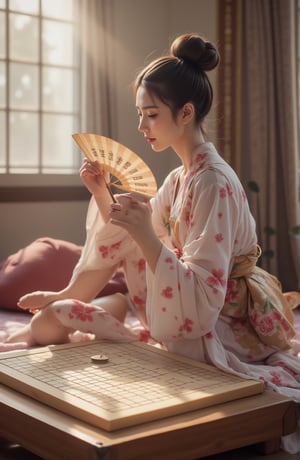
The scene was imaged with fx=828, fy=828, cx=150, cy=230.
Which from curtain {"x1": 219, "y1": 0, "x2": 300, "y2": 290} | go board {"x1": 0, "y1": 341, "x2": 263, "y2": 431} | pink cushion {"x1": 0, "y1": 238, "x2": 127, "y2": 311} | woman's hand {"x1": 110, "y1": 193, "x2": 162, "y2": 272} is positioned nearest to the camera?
go board {"x1": 0, "y1": 341, "x2": 263, "y2": 431}

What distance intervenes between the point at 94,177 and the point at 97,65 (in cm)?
190

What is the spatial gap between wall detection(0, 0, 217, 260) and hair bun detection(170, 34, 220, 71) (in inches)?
77.5

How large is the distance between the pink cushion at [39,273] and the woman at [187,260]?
33.3 inches

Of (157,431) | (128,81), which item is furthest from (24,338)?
(128,81)

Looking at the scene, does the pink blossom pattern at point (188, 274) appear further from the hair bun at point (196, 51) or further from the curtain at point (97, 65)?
the curtain at point (97, 65)

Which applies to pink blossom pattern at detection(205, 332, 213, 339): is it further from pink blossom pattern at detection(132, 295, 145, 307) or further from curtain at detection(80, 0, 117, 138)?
curtain at detection(80, 0, 117, 138)

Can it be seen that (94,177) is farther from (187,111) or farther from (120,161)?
(187,111)

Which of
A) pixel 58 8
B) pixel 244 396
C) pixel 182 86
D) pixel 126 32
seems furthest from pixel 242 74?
pixel 244 396

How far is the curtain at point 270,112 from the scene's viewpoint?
467 centimetres

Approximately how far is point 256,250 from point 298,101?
2352 millimetres

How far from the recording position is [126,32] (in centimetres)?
477

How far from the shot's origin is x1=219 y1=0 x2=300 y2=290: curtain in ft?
15.3

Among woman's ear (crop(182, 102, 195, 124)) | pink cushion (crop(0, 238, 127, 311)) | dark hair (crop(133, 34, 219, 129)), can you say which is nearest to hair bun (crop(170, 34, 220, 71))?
dark hair (crop(133, 34, 219, 129))

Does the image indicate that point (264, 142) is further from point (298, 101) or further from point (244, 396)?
point (244, 396)
